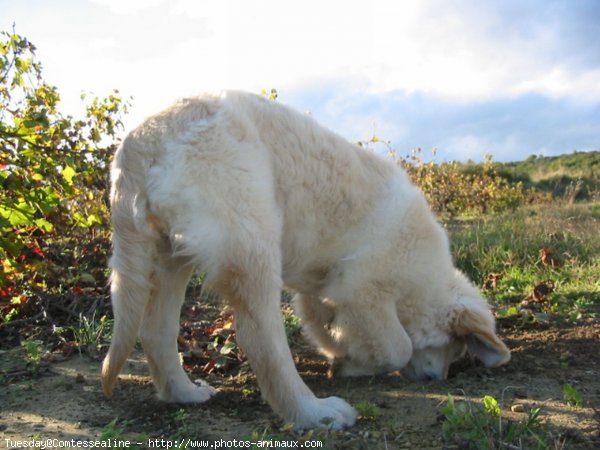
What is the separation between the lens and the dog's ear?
3891 millimetres

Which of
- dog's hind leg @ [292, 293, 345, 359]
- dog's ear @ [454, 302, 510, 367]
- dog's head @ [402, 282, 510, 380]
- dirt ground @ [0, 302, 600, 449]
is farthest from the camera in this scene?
dog's hind leg @ [292, 293, 345, 359]

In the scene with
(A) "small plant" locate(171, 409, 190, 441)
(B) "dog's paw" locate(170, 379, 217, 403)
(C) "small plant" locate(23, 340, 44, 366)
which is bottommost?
(A) "small plant" locate(171, 409, 190, 441)

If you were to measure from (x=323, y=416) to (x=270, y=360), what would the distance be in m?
0.38

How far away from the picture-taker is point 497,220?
29.5ft

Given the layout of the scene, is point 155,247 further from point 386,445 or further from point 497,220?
point 497,220

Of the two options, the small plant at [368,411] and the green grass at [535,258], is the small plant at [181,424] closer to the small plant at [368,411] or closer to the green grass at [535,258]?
the small plant at [368,411]

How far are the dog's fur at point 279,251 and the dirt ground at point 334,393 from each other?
161mm

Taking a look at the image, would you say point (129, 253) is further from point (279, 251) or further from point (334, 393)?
point (334, 393)

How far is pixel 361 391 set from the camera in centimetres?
373

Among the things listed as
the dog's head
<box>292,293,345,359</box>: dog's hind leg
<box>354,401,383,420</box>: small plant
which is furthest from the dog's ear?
<box>354,401,383,420</box>: small plant

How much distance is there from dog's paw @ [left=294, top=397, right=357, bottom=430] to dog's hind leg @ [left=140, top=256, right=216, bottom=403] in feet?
2.58

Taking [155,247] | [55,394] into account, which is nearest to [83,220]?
[55,394]

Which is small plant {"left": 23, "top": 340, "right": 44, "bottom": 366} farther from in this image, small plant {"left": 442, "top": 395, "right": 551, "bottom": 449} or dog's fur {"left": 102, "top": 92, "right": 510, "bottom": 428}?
small plant {"left": 442, "top": 395, "right": 551, "bottom": 449}

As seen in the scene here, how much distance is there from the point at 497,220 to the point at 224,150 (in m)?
6.69
